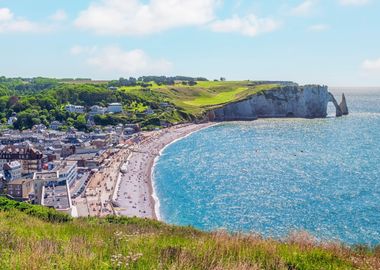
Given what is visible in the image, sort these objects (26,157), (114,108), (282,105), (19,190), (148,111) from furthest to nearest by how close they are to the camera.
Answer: (282,105), (148,111), (114,108), (26,157), (19,190)

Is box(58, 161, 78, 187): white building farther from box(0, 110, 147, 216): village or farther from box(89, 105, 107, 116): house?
box(89, 105, 107, 116): house

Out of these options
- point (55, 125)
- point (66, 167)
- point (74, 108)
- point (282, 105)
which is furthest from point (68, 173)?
point (282, 105)

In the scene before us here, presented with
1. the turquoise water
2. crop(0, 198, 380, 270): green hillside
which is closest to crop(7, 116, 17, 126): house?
the turquoise water

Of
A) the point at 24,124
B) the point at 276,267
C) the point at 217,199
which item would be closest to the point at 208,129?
the point at 24,124

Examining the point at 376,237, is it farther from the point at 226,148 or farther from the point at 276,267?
the point at 226,148

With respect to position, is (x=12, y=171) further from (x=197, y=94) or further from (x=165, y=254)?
(x=197, y=94)
